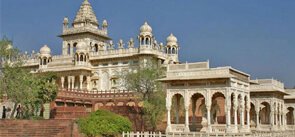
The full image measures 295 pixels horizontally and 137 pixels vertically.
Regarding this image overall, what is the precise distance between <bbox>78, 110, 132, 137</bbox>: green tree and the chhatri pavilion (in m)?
3.25

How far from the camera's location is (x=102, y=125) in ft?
87.7

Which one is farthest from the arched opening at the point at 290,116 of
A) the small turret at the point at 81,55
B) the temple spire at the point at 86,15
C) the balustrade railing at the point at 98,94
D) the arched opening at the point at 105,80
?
the temple spire at the point at 86,15

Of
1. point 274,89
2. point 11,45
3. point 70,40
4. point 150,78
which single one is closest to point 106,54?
point 70,40

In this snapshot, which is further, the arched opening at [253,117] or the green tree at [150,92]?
the arched opening at [253,117]

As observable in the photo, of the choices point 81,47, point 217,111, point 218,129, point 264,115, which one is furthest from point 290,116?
point 81,47

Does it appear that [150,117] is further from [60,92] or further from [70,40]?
[70,40]

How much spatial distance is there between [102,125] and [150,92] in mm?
9220

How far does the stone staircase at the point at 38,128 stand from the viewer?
26359 millimetres

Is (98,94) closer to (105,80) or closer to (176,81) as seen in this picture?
(105,80)

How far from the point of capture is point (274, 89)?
31641 millimetres

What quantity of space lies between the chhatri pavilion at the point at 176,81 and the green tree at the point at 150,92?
1.21 meters

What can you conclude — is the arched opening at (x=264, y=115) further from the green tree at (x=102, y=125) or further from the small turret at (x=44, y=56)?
the small turret at (x=44, y=56)

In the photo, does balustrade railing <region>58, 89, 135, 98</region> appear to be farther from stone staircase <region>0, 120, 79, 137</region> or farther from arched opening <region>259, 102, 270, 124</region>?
stone staircase <region>0, 120, 79, 137</region>

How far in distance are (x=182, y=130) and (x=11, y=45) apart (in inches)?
569
